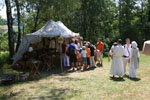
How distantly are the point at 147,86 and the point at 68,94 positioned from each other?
2.82m

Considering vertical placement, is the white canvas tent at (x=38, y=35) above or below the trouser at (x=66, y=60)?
above

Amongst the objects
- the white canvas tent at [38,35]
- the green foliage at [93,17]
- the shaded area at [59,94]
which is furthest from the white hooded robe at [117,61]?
the green foliage at [93,17]

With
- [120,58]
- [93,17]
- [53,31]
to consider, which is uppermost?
[93,17]

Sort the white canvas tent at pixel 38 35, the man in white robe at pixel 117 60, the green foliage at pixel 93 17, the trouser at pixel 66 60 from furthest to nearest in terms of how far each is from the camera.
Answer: the green foliage at pixel 93 17 < the trouser at pixel 66 60 < the white canvas tent at pixel 38 35 < the man in white robe at pixel 117 60

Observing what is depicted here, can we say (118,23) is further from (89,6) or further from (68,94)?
(68,94)

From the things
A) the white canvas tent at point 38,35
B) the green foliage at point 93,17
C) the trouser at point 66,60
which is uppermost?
the green foliage at point 93,17

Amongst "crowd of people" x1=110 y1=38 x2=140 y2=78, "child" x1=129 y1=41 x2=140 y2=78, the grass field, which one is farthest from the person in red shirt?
the grass field

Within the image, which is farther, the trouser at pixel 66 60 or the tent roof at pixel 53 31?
the trouser at pixel 66 60

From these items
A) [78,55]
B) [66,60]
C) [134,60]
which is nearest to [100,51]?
[78,55]

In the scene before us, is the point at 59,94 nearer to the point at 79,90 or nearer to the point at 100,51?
the point at 79,90

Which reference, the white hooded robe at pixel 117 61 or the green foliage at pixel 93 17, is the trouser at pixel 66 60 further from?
the green foliage at pixel 93 17

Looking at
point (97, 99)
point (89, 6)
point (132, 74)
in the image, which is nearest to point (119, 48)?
point (132, 74)

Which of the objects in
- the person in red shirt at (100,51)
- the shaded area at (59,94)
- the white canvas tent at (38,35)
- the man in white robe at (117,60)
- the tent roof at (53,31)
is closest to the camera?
the shaded area at (59,94)

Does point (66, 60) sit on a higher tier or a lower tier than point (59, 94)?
higher
